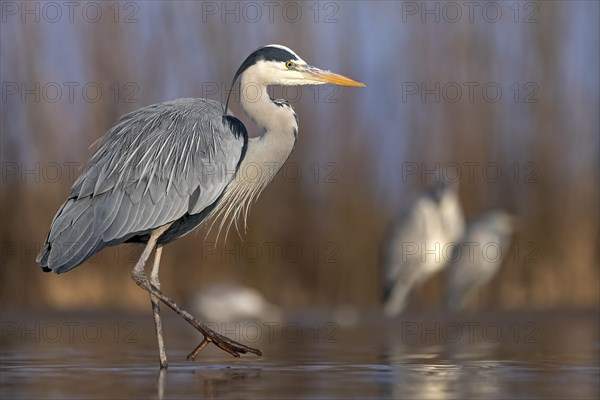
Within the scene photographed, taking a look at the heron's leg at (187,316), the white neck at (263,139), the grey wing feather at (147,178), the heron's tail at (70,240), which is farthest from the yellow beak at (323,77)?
the heron's tail at (70,240)

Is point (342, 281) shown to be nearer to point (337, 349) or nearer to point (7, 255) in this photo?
point (7, 255)

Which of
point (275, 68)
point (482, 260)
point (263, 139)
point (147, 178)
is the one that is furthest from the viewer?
point (482, 260)

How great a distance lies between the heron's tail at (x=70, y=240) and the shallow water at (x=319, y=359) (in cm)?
55

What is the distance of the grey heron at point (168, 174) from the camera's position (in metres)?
7.44

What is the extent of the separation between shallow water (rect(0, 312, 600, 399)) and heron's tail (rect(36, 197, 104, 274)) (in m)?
0.55

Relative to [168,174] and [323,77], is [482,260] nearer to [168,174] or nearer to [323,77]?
[323,77]

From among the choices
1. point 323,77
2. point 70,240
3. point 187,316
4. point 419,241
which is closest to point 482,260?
point 419,241

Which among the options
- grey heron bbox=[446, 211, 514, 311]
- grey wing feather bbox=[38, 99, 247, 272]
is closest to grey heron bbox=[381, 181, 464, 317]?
grey heron bbox=[446, 211, 514, 311]

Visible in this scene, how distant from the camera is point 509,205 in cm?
1292

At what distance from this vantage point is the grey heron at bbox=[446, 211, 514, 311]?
1318 cm

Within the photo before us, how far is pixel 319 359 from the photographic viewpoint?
296 inches

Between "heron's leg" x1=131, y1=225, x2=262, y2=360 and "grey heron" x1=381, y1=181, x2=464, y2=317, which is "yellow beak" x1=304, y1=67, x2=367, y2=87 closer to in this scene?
"heron's leg" x1=131, y1=225, x2=262, y2=360

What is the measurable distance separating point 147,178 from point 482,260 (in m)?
6.64

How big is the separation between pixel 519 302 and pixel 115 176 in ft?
20.0
